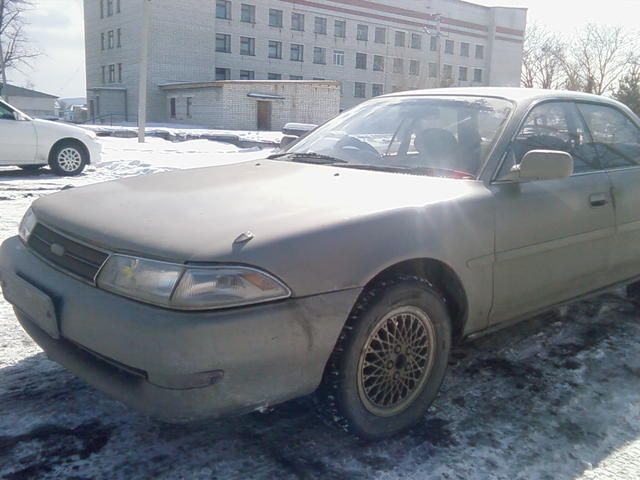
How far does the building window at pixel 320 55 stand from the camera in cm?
5512

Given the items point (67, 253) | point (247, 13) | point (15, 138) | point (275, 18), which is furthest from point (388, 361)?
point (275, 18)

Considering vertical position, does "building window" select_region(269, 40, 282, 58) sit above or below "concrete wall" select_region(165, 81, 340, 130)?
above

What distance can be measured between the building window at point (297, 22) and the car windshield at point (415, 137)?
5295 cm

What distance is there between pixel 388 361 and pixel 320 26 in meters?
56.4

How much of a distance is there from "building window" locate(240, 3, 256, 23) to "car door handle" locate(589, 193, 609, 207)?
51130 millimetres

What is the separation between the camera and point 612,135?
3.86 metres

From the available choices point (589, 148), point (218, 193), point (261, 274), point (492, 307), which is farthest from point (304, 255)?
point (589, 148)

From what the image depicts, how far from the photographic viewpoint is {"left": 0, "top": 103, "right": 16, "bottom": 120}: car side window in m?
10.1

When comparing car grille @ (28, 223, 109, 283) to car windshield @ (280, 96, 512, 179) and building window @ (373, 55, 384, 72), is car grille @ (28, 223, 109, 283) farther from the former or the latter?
building window @ (373, 55, 384, 72)

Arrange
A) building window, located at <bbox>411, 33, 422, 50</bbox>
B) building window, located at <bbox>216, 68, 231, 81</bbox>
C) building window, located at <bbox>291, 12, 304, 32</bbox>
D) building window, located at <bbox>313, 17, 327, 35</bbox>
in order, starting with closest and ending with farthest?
building window, located at <bbox>216, 68, 231, 81</bbox> < building window, located at <bbox>291, 12, 304, 32</bbox> < building window, located at <bbox>313, 17, 327, 35</bbox> < building window, located at <bbox>411, 33, 422, 50</bbox>

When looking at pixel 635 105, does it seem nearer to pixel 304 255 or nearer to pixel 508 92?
pixel 508 92

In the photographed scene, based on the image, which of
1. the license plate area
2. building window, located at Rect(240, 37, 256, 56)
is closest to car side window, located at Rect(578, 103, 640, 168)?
the license plate area

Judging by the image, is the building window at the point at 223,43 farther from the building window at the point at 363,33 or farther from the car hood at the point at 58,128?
the car hood at the point at 58,128

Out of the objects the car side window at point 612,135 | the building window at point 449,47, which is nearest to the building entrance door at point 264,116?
the building window at point 449,47
